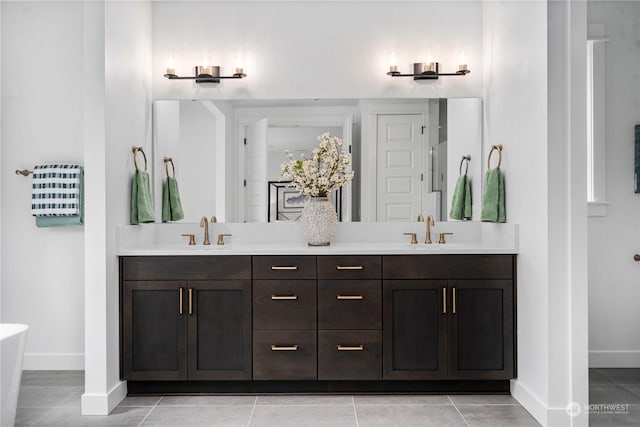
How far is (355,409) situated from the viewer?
293cm

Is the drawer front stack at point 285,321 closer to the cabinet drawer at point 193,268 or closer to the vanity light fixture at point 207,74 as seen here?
the cabinet drawer at point 193,268

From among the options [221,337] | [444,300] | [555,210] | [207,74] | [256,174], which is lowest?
[221,337]

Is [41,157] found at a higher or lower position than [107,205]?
higher

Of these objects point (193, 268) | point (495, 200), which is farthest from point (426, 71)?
point (193, 268)

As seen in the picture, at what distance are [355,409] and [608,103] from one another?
2.69m

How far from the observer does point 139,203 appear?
10.7ft

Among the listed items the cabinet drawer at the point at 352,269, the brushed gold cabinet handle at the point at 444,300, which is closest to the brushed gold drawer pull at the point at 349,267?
the cabinet drawer at the point at 352,269

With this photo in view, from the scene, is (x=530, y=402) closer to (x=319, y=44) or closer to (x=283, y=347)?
(x=283, y=347)

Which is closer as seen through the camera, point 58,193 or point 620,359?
point 58,193

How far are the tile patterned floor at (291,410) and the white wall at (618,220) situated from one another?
16.4 inches

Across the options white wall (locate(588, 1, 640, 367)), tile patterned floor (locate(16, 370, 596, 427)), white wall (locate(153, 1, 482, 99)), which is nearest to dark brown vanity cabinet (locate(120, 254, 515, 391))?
tile patterned floor (locate(16, 370, 596, 427))

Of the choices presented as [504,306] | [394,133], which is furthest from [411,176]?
[504,306]

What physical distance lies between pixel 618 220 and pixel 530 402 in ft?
5.19

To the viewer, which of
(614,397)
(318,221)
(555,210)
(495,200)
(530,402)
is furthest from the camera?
(318,221)
